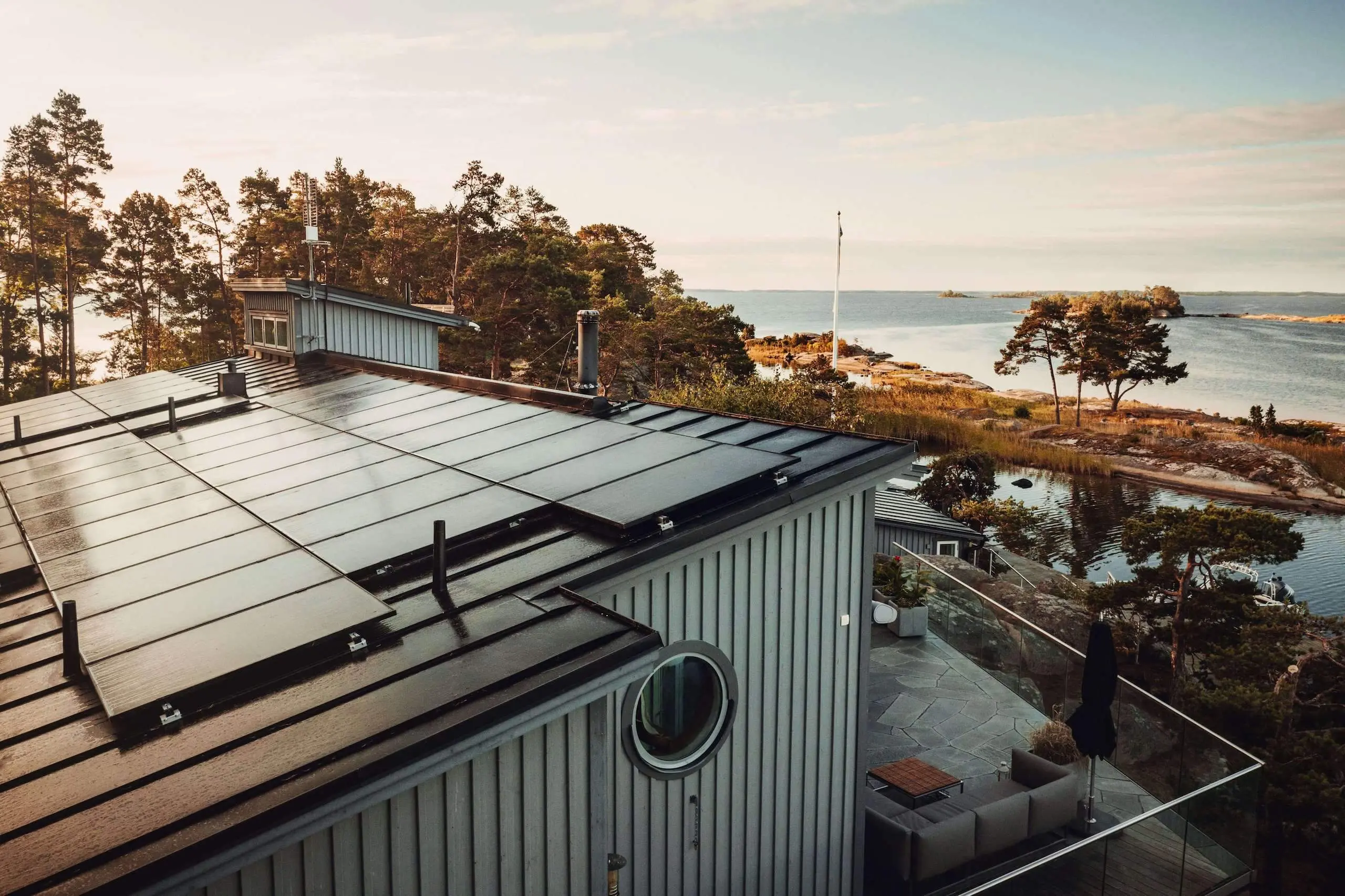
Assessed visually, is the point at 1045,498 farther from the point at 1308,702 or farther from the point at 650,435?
the point at 650,435

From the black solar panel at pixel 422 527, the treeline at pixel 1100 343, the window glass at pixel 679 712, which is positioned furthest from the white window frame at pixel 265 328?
the treeline at pixel 1100 343

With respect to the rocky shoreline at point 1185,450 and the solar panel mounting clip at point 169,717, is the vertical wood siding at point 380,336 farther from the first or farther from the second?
the rocky shoreline at point 1185,450

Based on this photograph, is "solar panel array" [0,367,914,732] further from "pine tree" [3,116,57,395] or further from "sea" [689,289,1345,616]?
"pine tree" [3,116,57,395]

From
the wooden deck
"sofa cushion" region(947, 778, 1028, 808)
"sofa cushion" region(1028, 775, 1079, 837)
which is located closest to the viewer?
the wooden deck

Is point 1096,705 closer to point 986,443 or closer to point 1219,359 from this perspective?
point 986,443

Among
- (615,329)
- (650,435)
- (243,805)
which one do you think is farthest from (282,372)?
(615,329)

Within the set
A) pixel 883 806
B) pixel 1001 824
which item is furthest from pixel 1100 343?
pixel 883 806

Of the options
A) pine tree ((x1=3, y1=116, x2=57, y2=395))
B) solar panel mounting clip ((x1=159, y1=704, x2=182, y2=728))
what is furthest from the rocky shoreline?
pine tree ((x1=3, y1=116, x2=57, y2=395))
